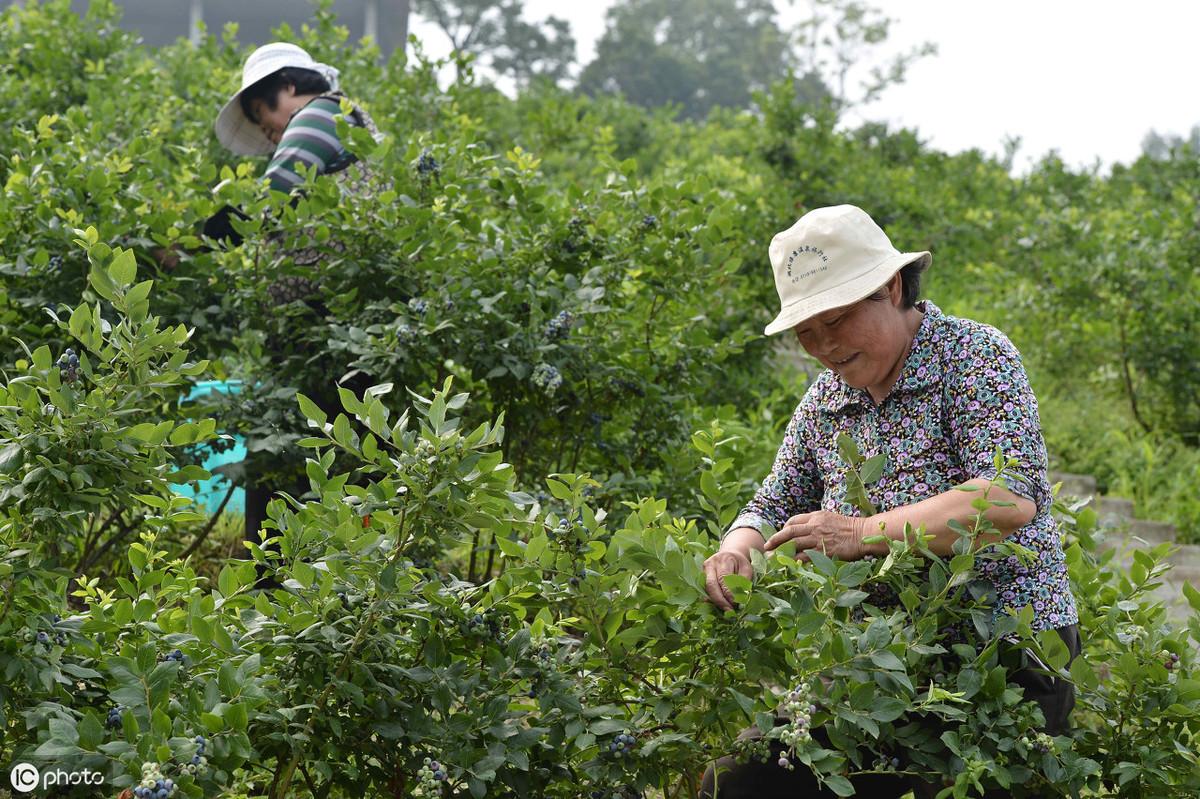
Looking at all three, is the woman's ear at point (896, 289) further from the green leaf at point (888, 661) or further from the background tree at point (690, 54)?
the background tree at point (690, 54)

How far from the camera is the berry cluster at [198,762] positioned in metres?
1.95

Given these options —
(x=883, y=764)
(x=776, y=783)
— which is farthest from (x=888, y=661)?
(x=776, y=783)

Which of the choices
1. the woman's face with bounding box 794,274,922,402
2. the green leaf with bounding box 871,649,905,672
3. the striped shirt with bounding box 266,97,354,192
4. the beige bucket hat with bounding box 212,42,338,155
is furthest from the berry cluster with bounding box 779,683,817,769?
the beige bucket hat with bounding box 212,42,338,155

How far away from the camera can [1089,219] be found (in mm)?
9422

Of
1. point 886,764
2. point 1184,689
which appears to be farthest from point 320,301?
point 1184,689

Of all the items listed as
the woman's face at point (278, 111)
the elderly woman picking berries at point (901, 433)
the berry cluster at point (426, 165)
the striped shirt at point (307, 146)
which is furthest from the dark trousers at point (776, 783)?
the woman's face at point (278, 111)

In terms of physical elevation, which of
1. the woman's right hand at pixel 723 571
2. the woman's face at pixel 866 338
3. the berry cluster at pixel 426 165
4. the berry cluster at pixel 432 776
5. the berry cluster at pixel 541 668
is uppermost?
the berry cluster at pixel 426 165

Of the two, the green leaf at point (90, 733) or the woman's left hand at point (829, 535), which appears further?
the woman's left hand at point (829, 535)

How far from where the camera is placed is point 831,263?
265 cm

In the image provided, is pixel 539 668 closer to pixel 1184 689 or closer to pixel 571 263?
pixel 1184 689

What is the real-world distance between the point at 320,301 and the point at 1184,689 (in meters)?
2.86

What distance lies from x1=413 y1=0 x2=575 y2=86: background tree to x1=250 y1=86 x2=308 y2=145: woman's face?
53479 millimetres

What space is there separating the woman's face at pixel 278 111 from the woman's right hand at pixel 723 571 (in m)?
2.89

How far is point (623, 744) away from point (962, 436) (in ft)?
3.12
